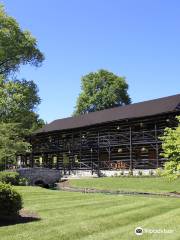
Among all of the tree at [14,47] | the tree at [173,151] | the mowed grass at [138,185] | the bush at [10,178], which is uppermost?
the tree at [14,47]

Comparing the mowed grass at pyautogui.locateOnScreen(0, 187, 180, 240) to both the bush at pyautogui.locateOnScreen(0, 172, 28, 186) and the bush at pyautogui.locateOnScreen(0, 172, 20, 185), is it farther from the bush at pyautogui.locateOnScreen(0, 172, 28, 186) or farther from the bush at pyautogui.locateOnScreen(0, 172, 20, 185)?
the bush at pyautogui.locateOnScreen(0, 172, 20, 185)

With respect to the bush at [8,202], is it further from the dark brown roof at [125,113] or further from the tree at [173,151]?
the dark brown roof at [125,113]

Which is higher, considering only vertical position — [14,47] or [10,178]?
[14,47]

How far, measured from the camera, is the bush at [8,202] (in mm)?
13477

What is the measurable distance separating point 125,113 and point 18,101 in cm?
1422

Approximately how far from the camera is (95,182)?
126 feet

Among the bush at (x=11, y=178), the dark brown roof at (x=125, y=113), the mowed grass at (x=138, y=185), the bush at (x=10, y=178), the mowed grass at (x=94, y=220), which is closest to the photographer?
the mowed grass at (x=94, y=220)

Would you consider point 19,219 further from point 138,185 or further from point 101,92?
point 101,92

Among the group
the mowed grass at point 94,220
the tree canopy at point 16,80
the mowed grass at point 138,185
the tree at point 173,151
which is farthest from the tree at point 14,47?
the mowed grass at point 94,220

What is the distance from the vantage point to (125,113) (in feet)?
172

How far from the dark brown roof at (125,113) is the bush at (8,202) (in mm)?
→ 33280

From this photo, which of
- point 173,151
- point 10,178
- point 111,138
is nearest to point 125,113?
point 111,138

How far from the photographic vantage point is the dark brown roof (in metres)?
47.8

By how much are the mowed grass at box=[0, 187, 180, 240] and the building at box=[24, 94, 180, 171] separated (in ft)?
94.9
